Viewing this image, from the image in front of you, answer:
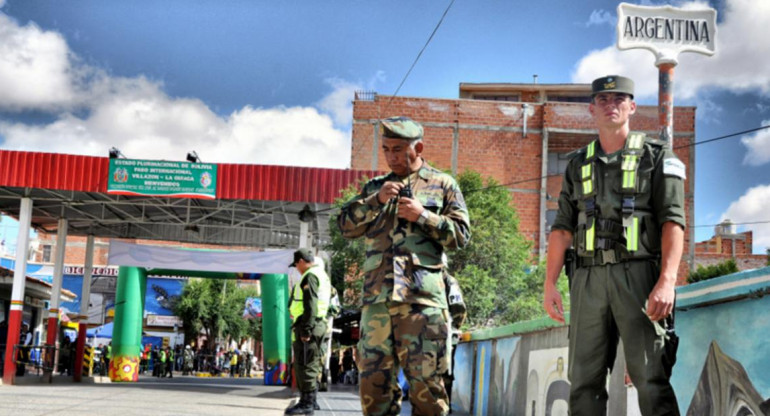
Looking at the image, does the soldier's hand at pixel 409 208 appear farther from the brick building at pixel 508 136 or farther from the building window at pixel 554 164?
the building window at pixel 554 164

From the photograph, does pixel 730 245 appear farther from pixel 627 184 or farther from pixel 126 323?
pixel 627 184

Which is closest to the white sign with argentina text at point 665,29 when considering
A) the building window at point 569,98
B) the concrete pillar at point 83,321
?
the concrete pillar at point 83,321

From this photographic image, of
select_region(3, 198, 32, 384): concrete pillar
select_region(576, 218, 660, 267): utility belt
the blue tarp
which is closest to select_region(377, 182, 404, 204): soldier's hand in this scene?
select_region(576, 218, 660, 267): utility belt

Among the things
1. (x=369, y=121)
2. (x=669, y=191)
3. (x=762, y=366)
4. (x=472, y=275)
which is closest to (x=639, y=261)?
(x=669, y=191)

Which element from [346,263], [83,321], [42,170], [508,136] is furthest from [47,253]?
[42,170]

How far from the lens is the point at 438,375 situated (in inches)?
168

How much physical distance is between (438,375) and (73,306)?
53720 millimetres

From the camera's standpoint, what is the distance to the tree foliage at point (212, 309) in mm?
54688

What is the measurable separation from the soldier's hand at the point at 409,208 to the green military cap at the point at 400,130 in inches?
14.5

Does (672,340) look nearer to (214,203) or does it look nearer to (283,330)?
(283,330)

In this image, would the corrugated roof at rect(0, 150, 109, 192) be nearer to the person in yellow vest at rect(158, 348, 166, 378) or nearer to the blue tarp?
the person in yellow vest at rect(158, 348, 166, 378)

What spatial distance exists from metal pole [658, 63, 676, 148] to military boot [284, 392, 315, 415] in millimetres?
4967

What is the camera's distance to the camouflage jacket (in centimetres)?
429

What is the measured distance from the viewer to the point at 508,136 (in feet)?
150
